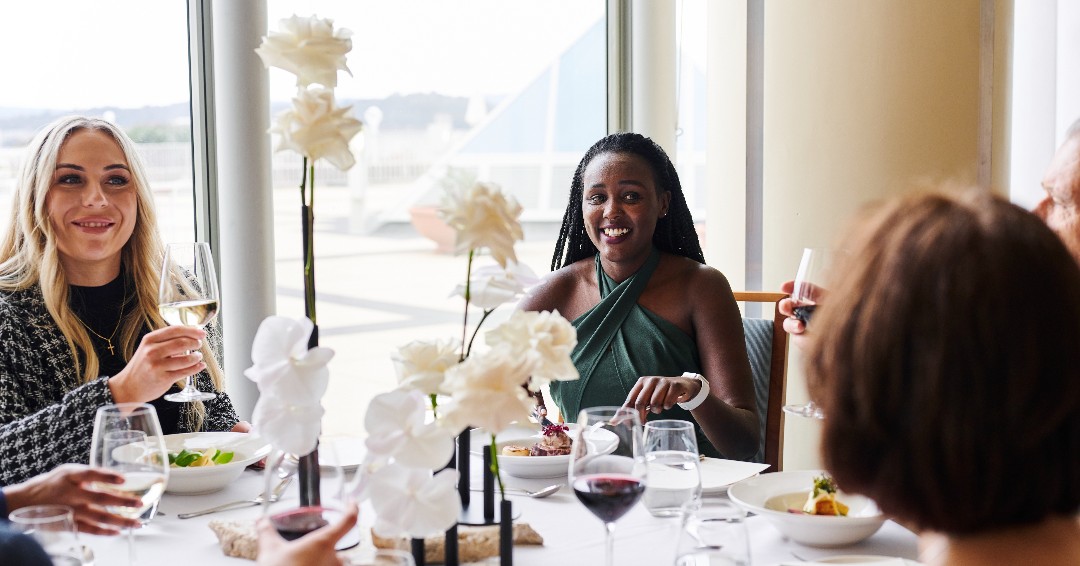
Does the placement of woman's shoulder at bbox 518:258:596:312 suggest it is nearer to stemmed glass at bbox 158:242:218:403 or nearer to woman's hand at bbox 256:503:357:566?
stemmed glass at bbox 158:242:218:403

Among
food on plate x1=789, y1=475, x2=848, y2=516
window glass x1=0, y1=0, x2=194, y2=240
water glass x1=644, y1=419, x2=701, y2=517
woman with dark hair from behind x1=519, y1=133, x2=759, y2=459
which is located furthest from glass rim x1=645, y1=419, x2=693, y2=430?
window glass x1=0, y1=0, x2=194, y2=240

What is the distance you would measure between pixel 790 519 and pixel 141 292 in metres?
1.68

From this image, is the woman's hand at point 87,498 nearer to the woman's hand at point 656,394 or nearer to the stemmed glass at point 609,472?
the stemmed glass at point 609,472

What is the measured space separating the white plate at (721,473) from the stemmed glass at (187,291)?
3.15 ft

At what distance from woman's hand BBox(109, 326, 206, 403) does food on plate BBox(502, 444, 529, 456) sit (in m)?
0.61

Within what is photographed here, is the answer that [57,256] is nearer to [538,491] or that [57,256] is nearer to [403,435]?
[538,491]

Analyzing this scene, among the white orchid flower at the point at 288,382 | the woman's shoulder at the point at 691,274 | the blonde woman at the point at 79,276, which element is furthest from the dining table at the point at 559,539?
the woman's shoulder at the point at 691,274

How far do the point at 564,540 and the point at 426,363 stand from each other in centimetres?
46

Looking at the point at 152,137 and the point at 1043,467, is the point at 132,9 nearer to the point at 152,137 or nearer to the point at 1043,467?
the point at 152,137

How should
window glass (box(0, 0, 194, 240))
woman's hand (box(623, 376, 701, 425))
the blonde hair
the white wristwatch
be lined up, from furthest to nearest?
1. window glass (box(0, 0, 194, 240))
2. the blonde hair
3. the white wristwatch
4. woman's hand (box(623, 376, 701, 425))

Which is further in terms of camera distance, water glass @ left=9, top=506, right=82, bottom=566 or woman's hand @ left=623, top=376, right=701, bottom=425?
woman's hand @ left=623, top=376, right=701, bottom=425

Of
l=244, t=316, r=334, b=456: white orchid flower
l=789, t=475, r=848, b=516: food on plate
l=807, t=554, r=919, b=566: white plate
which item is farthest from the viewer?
l=789, t=475, r=848, b=516: food on plate

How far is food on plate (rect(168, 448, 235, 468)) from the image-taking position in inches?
72.9

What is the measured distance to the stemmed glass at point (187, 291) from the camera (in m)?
1.95
